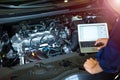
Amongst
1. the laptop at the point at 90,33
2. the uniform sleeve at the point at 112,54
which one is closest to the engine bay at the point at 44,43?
the laptop at the point at 90,33

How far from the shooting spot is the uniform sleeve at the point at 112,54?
1.20 m

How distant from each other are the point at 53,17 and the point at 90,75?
557 millimetres

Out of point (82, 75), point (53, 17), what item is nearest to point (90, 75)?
point (82, 75)

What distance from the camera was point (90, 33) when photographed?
1.73 meters

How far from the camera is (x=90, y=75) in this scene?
1.40 meters

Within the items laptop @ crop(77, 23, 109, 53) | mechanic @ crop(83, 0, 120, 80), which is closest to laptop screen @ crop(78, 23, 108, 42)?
laptop @ crop(77, 23, 109, 53)

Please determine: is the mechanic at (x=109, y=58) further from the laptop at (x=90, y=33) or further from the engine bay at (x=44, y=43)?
the laptop at (x=90, y=33)

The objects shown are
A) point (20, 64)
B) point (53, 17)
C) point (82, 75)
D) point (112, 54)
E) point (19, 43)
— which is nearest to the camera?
point (112, 54)

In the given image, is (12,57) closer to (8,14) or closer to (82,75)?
(8,14)

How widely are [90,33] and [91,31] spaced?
0.05ft

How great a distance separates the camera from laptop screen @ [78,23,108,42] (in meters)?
1.72

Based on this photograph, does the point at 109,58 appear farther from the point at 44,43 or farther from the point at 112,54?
the point at 44,43

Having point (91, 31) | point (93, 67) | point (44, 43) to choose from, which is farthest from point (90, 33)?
point (93, 67)

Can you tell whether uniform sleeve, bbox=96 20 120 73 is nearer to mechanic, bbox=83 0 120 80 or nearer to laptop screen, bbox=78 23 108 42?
mechanic, bbox=83 0 120 80
